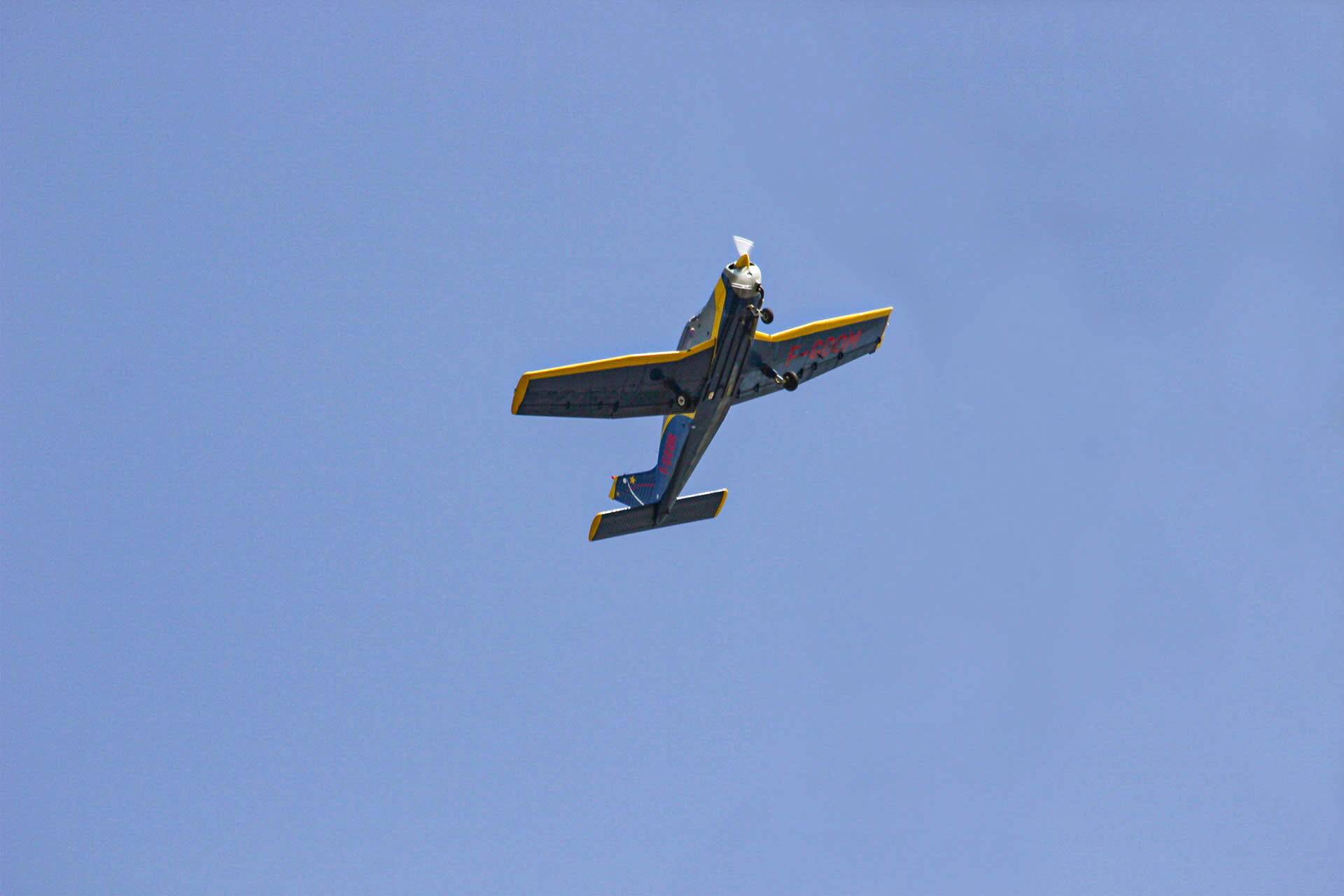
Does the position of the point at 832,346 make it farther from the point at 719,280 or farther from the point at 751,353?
the point at 719,280

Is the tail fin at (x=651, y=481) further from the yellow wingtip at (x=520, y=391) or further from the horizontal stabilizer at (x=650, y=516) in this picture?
the yellow wingtip at (x=520, y=391)

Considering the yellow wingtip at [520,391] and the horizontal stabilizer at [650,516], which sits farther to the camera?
the horizontal stabilizer at [650,516]

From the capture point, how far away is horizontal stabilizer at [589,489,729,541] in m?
45.9

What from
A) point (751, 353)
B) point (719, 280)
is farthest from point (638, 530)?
point (719, 280)

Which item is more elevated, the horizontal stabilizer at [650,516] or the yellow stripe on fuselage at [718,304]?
the yellow stripe on fuselage at [718,304]

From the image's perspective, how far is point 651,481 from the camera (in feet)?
154

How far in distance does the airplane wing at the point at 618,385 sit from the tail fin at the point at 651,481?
3.46m

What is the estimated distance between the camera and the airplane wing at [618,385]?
129ft

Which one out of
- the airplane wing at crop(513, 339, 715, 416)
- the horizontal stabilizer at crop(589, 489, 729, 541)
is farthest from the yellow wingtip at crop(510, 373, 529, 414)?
the horizontal stabilizer at crop(589, 489, 729, 541)

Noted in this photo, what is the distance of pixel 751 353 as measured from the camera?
4247 cm

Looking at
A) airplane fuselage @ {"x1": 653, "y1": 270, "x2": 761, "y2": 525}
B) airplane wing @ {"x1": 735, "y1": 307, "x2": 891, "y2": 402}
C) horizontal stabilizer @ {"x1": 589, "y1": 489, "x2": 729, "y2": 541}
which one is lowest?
horizontal stabilizer @ {"x1": 589, "y1": 489, "x2": 729, "y2": 541}

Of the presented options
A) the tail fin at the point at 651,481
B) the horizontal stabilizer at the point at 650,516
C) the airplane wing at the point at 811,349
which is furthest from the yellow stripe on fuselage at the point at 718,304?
the horizontal stabilizer at the point at 650,516

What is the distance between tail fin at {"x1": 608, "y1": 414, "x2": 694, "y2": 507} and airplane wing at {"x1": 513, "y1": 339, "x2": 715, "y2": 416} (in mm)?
3463

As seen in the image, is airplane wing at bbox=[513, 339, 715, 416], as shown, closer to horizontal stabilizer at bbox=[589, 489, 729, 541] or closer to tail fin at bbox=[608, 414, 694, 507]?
tail fin at bbox=[608, 414, 694, 507]
